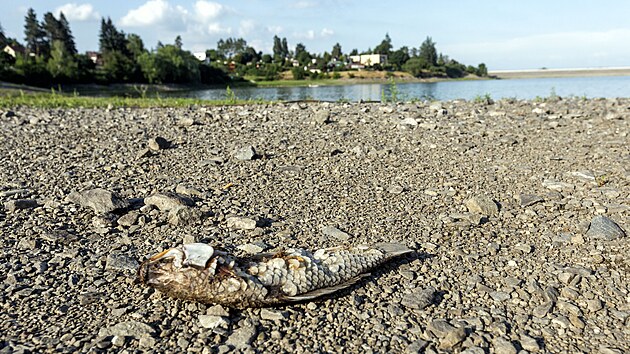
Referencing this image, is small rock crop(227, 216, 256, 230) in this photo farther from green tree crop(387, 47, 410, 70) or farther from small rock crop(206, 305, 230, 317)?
green tree crop(387, 47, 410, 70)

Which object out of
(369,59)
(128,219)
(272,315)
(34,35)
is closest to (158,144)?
(128,219)

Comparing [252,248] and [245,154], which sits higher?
[245,154]

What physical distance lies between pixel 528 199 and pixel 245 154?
12.9 feet

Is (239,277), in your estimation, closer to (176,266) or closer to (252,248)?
(176,266)

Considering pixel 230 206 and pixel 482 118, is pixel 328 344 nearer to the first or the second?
pixel 230 206

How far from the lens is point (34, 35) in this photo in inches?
3199

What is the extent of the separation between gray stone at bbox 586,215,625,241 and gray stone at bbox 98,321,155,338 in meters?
3.94

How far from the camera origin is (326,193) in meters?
5.39

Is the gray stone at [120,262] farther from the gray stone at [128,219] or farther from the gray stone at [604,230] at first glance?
the gray stone at [604,230]

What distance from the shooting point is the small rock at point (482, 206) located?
4809 mm

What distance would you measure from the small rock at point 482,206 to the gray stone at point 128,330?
3.51 metres

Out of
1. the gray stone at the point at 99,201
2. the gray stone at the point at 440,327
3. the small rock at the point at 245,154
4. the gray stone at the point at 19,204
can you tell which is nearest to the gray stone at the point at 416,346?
the gray stone at the point at 440,327

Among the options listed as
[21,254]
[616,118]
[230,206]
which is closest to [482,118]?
[616,118]

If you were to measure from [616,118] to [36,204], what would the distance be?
11.0m
